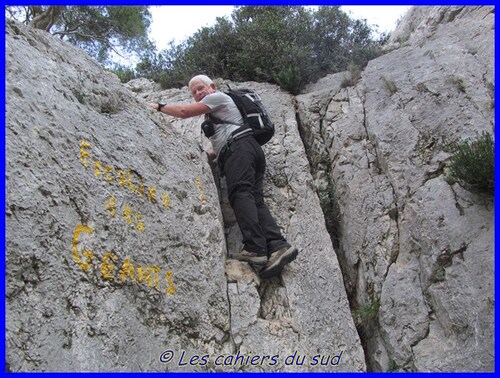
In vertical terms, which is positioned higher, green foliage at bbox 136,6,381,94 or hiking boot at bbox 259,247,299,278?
green foliage at bbox 136,6,381,94

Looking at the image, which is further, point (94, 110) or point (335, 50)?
point (335, 50)

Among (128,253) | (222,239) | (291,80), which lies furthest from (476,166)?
(291,80)

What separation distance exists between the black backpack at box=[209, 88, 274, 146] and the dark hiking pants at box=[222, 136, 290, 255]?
185mm

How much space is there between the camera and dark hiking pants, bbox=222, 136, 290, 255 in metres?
5.53

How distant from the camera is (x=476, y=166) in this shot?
17.5ft

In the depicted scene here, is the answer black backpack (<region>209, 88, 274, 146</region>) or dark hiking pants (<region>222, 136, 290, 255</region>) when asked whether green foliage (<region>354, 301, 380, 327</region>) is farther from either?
black backpack (<region>209, 88, 274, 146</region>)

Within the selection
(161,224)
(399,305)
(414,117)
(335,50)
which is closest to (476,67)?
(414,117)

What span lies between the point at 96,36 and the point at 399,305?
39.3ft

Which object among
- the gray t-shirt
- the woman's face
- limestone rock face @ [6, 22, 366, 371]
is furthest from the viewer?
the woman's face

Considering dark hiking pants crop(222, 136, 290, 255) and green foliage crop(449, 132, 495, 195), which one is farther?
dark hiking pants crop(222, 136, 290, 255)

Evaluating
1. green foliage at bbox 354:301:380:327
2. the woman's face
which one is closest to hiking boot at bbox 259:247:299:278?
green foliage at bbox 354:301:380:327

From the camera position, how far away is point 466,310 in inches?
189

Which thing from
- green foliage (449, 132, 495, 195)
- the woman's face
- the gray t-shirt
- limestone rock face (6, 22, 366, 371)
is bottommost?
limestone rock face (6, 22, 366, 371)

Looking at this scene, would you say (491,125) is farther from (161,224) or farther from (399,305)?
(161,224)
